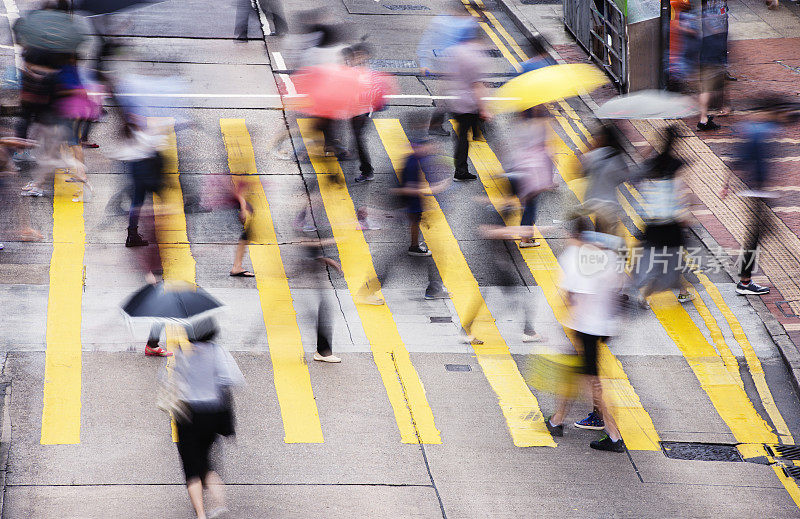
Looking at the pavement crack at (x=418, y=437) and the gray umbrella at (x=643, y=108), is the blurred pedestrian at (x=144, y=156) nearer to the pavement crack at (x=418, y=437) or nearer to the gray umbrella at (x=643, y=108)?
the pavement crack at (x=418, y=437)

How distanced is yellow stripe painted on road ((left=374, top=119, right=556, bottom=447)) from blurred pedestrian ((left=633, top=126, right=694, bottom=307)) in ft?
5.55

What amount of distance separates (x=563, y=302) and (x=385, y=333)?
2.33 m

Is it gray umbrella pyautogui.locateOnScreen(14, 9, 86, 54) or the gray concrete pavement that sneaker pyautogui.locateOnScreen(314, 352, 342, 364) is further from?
gray umbrella pyautogui.locateOnScreen(14, 9, 86, 54)

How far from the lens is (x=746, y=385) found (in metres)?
9.69

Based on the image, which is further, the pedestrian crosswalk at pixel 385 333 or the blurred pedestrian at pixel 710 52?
the blurred pedestrian at pixel 710 52

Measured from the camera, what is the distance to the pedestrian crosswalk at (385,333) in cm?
880

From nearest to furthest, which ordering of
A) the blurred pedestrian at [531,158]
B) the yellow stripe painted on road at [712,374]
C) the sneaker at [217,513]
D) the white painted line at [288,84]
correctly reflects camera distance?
the sneaker at [217,513]
the yellow stripe painted on road at [712,374]
the blurred pedestrian at [531,158]
the white painted line at [288,84]

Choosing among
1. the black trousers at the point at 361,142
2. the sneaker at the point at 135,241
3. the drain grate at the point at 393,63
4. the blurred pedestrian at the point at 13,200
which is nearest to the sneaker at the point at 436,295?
the black trousers at the point at 361,142

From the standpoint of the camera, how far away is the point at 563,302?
848 cm

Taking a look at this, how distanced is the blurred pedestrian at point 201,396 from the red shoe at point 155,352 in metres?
2.54

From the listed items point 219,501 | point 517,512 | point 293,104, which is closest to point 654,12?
point 293,104

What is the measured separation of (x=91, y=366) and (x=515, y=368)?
3934mm

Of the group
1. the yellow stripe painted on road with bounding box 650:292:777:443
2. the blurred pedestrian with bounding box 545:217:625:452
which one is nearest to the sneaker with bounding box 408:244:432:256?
the yellow stripe painted on road with bounding box 650:292:777:443

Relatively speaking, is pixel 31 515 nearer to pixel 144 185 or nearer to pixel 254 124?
pixel 144 185
